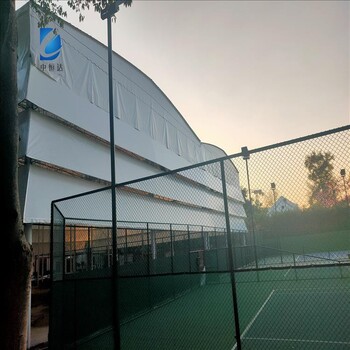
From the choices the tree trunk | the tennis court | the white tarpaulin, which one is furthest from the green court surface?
the tree trunk

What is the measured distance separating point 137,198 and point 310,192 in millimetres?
13235

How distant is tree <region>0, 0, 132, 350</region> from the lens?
3.81m

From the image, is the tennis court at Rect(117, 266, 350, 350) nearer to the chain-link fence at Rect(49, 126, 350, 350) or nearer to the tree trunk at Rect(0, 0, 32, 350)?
the chain-link fence at Rect(49, 126, 350, 350)

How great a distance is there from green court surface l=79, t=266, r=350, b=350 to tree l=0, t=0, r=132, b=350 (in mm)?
3989

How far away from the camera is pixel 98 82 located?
1495 centimetres

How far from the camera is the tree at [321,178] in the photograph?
3.97m

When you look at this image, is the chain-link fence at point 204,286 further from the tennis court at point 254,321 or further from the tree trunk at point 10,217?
the tree trunk at point 10,217

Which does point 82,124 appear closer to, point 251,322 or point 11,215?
point 251,322

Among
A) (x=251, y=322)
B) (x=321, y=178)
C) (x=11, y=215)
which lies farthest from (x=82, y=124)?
(x=321, y=178)

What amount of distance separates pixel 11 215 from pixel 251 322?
7922 millimetres

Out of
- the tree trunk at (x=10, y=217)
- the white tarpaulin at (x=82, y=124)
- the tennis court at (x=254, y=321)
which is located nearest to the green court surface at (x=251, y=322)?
the tennis court at (x=254, y=321)

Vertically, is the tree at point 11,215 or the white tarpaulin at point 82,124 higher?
the white tarpaulin at point 82,124

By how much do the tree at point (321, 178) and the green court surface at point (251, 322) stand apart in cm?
403

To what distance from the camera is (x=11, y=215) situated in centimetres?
400
